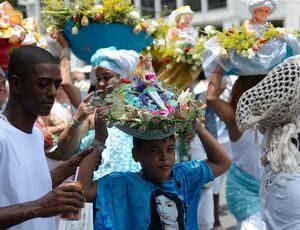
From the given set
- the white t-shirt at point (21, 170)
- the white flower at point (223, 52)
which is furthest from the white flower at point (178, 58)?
the white t-shirt at point (21, 170)

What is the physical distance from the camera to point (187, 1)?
92.9 ft

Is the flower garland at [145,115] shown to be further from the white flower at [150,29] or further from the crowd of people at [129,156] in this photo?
the white flower at [150,29]

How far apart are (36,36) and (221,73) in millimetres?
1648

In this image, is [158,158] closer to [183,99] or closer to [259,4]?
[183,99]

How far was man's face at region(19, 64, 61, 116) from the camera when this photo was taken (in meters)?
2.67

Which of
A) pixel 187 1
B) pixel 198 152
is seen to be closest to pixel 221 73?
pixel 198 152

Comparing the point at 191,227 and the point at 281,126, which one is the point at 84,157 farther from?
the point at 281,126

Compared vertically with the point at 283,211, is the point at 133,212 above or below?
below

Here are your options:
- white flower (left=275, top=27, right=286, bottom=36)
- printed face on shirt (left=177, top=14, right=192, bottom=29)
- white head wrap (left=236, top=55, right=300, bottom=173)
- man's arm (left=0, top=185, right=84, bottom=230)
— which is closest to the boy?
white head wrap (left=236, top=55, right=300, bottom=173)

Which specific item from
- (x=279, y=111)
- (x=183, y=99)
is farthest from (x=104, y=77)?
(x=279, y=111)

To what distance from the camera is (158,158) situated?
3100 mm

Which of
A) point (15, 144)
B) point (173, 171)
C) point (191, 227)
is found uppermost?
point (15, 144)

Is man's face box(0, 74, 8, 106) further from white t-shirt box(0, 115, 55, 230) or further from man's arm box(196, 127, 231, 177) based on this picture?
man's arm box(196, 127, 231, 177)

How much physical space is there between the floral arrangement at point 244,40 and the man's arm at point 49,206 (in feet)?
8.68
